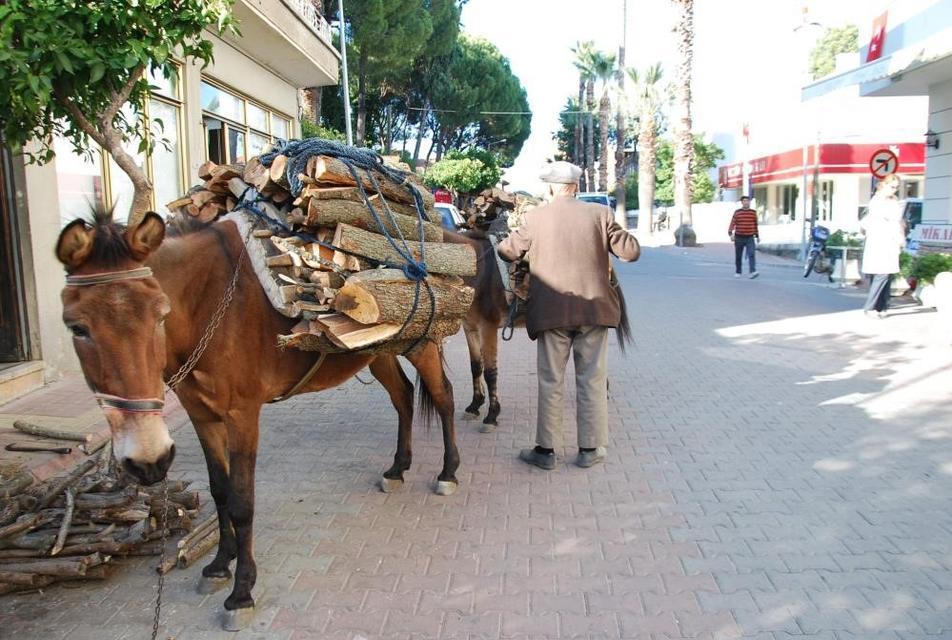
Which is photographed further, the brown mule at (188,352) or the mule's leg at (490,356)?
the mule's leg at (490,356)

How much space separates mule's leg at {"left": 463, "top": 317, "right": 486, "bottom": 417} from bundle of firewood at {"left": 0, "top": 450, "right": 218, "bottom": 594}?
2.74m

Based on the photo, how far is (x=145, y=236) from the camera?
106 inches

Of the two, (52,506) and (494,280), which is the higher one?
(494,280)

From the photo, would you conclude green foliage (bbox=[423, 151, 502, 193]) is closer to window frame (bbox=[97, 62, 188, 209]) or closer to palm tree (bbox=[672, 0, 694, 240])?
palm tree (bbox=[672, 0, 694, 240])

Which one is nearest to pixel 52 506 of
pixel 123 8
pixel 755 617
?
pixel 123 8

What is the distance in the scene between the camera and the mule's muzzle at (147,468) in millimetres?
2512

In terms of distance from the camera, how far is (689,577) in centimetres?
366

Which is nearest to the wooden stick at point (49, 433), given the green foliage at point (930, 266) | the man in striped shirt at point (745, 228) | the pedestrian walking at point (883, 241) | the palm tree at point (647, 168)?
the pedestrian walking at point (883, 241)

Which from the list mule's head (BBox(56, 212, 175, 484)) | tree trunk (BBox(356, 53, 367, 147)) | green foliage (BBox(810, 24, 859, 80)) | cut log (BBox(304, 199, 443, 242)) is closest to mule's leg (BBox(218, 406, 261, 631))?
mule's head (BBox(56, 212, 175, 484))

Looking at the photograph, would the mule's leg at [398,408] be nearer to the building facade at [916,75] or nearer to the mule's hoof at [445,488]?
the mule's hoof at [445,488]

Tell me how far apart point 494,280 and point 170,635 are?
3817 mm

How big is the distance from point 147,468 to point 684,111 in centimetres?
3006

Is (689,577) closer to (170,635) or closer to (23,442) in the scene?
(170,635)

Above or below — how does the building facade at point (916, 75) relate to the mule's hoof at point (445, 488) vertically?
above
